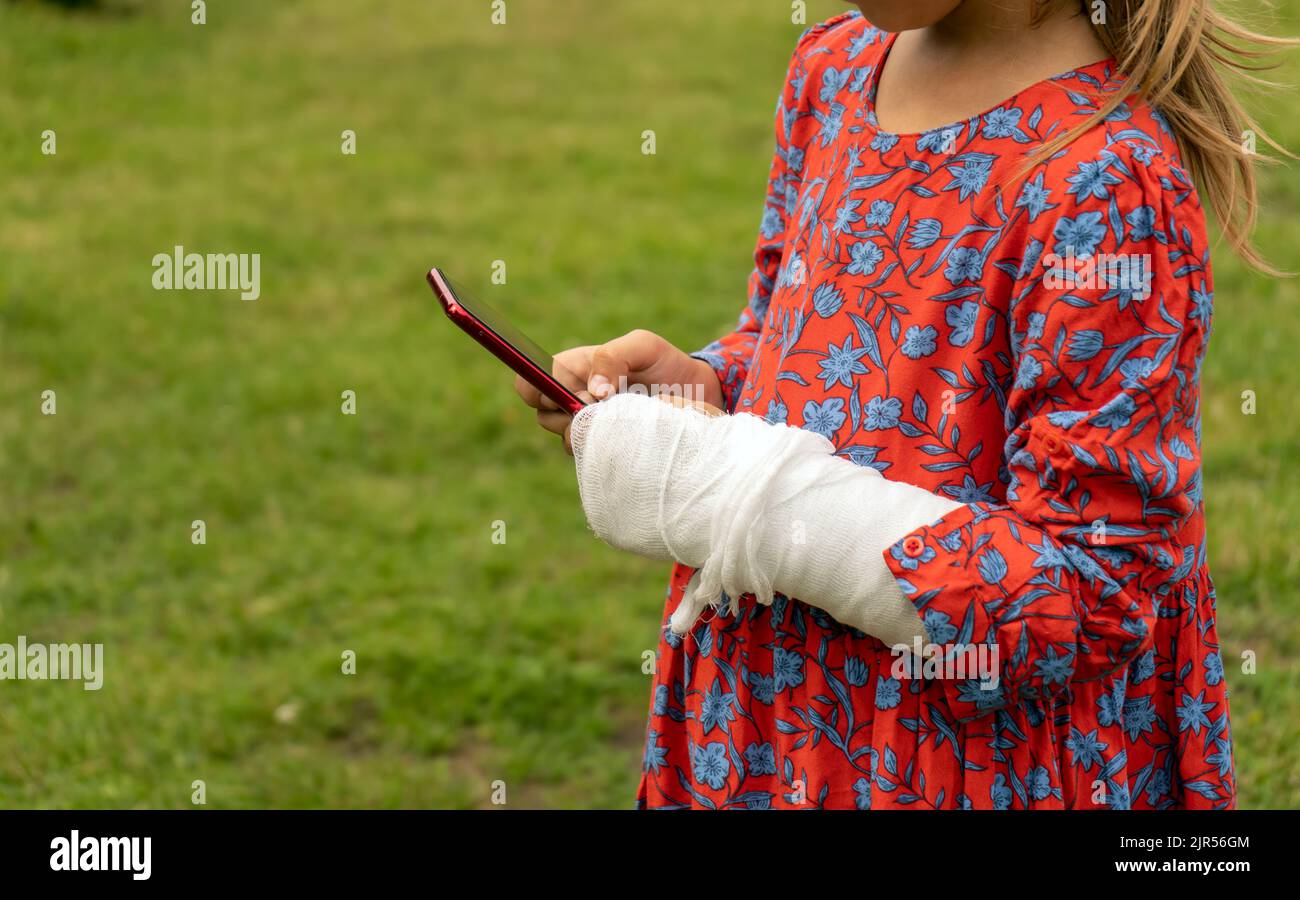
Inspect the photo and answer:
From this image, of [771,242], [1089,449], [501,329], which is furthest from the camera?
[771,242]

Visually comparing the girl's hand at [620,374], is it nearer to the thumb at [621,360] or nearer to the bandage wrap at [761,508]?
the thumb at [621,360]

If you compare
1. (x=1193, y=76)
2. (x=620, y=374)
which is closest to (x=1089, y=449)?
(x=1193, y=76)

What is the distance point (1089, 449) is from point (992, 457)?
0.16 metres

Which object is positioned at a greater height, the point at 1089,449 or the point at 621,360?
the point at 621,360

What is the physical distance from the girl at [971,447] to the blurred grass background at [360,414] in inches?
21.8

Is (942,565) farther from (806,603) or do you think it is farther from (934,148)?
(934,148)

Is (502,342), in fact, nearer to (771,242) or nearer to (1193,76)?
(771,242)

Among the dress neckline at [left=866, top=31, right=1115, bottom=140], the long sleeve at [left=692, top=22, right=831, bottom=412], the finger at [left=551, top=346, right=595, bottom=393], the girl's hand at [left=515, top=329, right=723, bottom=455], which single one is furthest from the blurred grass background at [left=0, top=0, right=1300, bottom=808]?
the finger at [left=551, top=346, right=595, bottom=393]

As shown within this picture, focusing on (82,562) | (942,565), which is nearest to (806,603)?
(942,565)

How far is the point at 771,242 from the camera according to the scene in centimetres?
180

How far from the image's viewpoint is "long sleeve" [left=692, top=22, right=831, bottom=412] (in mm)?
1739

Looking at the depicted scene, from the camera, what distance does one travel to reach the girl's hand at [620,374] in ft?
5.16

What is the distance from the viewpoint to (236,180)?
6.58m

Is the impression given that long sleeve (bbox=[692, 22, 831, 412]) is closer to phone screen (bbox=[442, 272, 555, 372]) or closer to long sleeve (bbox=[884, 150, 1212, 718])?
phone screen (bbox=[442, 272, 555, 372])
